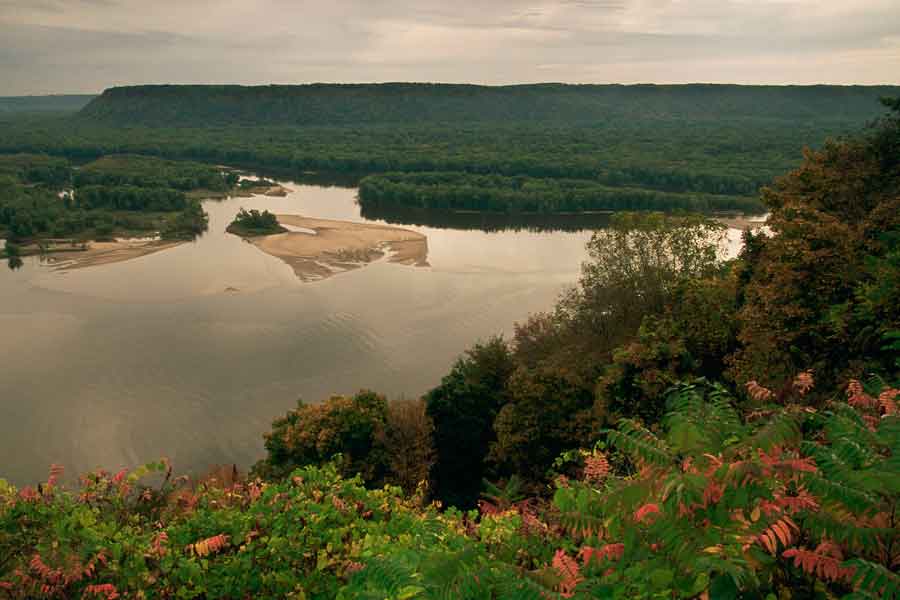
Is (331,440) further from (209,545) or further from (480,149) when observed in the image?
(480,149)

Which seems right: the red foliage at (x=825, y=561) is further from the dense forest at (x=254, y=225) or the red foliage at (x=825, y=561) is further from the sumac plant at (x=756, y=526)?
the dense forest at (x=254, y=225)

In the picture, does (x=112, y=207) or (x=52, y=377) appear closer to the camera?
(x=52, y=377)

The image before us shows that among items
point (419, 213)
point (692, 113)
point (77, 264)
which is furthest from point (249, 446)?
point (692, 113)

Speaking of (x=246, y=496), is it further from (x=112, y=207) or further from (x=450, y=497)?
(x=112, y=207)

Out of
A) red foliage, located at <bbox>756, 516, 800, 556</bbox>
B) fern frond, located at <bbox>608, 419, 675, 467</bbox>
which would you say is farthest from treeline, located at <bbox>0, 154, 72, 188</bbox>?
red foliage, located at <bbox>756, 516, 800, 556</bbox>

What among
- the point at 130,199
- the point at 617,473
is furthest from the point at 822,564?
the point at 130,199
